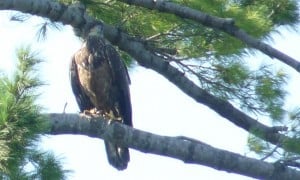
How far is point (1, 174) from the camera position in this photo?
3.93 m

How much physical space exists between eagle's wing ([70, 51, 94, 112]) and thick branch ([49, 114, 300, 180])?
4.92ft

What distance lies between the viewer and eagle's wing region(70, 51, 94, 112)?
6.66m

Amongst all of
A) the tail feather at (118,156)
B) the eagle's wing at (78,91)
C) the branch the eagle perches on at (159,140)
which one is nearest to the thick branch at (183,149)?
the branch the eagle perches on at (159,140)

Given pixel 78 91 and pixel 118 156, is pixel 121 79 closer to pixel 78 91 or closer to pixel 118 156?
pixel 78 91

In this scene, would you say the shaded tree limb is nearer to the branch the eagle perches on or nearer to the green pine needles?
the branch the eagle perches on

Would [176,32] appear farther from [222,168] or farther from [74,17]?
[222,168]

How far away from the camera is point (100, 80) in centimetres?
660

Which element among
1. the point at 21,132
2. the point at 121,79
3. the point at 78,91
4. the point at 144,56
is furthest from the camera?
the point at 78,91

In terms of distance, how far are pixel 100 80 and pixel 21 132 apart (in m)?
2.62

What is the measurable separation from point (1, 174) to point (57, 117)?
101 cm

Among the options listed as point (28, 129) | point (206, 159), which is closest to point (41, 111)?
point (28, 129)

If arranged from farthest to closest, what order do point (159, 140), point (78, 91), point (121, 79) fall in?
point (78, 91), point (121, 79), point (159, 140)

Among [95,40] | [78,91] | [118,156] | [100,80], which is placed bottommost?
[118,156]

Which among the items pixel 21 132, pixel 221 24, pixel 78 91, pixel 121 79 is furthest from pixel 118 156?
pixel 21 132
